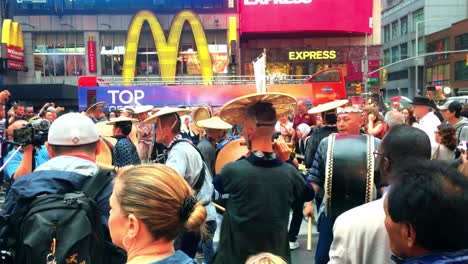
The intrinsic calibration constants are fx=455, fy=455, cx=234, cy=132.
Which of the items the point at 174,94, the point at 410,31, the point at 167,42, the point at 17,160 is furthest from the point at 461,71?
the point at 17,160

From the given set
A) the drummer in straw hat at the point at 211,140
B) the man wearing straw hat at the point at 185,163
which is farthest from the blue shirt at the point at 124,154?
the man wearing straw hat at the point at 185,163

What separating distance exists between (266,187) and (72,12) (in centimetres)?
3838

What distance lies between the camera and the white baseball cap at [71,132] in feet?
9.12

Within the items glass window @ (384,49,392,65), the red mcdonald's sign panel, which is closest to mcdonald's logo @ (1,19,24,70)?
the red mcdonald's sign panel

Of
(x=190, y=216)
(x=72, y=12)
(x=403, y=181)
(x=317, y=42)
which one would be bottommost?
(x=190, y=216)

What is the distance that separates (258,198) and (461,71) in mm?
65043

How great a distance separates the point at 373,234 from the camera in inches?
90.7

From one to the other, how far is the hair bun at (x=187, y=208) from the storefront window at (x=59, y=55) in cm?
3835

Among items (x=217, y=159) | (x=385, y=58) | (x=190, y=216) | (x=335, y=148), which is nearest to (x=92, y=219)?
(x=190, y=216)

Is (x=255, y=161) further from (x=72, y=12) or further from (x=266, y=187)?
(x=72, y=12)

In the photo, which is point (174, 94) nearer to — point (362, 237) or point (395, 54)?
point (362, 237)

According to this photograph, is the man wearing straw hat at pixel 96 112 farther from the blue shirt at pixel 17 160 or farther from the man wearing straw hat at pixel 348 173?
the man wearing straw hat at pixel 348 173

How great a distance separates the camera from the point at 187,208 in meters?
1.93

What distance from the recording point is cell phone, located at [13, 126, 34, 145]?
3.39m
